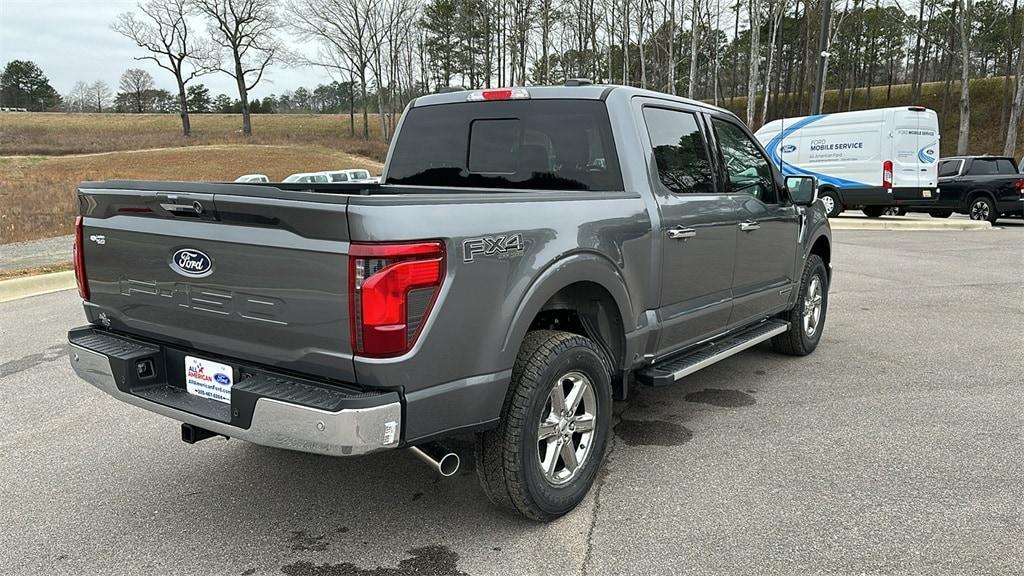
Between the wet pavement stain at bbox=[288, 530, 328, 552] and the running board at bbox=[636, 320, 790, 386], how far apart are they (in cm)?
181

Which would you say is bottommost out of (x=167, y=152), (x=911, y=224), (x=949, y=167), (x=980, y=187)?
(x=911, y=224)

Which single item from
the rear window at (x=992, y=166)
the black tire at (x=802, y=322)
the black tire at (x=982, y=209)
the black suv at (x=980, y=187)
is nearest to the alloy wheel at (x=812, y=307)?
the black tire at (x=802, y=322)

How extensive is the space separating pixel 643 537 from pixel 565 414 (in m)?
0.61

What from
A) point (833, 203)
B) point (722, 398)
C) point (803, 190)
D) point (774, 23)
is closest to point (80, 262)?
point (722, 398)

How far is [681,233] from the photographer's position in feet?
12.8

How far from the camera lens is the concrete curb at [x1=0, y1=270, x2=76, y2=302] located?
29.9 ft

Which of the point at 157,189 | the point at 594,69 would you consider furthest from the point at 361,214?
the point at 594,69

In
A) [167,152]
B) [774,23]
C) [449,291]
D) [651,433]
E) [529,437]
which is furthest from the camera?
[167,152]

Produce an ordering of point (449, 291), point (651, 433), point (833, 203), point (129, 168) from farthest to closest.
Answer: point (129, 168) < point (833, 203) < point (651, 433) < point (449, 291)

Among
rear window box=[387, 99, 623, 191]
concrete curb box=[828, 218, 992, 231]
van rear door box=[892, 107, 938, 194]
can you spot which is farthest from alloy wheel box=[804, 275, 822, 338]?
van rear door box=[892, 107, 938, 194]

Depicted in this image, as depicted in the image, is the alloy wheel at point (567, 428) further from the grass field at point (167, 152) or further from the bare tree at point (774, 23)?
the bare tree at point (774, 23)

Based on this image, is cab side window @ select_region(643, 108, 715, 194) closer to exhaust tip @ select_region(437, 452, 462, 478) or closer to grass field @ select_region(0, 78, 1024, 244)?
exhaust tip @ select_region(437, 452, 462, 478)

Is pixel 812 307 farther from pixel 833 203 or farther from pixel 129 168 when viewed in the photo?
pixel 129 168

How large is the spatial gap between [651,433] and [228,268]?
104 inches
